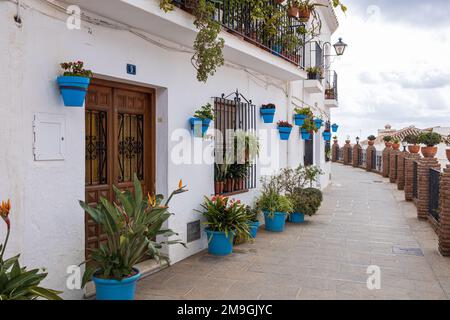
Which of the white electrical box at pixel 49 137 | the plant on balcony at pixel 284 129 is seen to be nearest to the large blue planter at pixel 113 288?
the white electrical box at pixel 49 137

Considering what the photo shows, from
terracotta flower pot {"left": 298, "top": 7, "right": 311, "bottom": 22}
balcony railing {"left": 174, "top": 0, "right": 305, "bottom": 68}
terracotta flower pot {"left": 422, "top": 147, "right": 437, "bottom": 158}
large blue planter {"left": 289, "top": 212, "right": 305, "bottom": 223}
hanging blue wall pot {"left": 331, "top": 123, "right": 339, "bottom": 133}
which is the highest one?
terracotta flower pot {"left": 298, "top": 7, "right": 311, "bottom": 22}

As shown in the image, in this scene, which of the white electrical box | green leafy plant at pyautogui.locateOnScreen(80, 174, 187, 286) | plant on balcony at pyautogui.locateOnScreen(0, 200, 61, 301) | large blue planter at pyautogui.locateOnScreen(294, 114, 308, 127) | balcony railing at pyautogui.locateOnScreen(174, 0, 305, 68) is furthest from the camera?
large blue planter at pyautogui.locateOnScreen(294, 114, 308, 127)

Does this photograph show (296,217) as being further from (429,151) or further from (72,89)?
(72,89)

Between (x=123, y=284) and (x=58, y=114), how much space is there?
1.92 meters

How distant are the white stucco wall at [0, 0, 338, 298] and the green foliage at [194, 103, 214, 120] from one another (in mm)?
389

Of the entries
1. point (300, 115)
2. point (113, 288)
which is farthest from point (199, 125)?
point (300, 115)

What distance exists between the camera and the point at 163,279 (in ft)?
18.6

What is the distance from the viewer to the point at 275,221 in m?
8.75

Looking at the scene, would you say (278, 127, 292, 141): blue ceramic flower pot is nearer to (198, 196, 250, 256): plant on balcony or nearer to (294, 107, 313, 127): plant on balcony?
(294, 107, 313, 127): plant on balcony

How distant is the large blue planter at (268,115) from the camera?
370 inches

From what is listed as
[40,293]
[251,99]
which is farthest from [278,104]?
[40,293]

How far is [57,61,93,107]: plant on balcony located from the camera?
4336 mm

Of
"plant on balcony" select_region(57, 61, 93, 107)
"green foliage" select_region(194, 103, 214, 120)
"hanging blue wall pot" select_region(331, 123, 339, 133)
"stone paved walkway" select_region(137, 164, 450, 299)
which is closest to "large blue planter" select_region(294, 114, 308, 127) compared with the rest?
"stone paved walkway" select_region(137, 164, 450, 299)

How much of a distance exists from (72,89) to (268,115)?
5.70 meters
